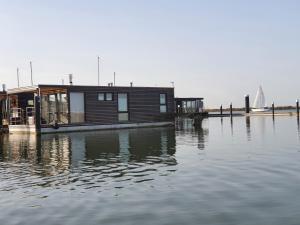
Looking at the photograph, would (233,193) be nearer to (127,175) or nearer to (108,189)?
(108,189)

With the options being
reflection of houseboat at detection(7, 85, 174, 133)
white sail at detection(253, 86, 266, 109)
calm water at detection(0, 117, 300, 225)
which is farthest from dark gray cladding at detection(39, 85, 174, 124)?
white sail at detection(253, 86, 266, 109)

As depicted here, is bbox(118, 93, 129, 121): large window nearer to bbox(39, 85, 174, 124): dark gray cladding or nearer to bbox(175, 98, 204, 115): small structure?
bbox(39, 85, 174, 124): dark gray cladding

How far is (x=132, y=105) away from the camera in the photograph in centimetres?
5169

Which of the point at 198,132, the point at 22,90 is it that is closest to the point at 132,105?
the point at 22,90

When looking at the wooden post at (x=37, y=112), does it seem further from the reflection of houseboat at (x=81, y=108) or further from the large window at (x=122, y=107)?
the large window at (x=122, y=107)

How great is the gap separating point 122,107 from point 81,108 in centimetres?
Result: 535

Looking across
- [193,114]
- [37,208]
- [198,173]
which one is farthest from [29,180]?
[193,114]

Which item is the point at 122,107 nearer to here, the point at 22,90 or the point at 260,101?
the point at 22,90

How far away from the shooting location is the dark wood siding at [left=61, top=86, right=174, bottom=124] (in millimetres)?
48312

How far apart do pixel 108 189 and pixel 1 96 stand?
42.1m

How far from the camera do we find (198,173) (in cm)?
1491

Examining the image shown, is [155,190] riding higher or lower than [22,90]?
lower

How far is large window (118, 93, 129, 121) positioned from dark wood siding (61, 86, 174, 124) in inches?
16.3

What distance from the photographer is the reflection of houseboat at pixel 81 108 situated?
151ft
